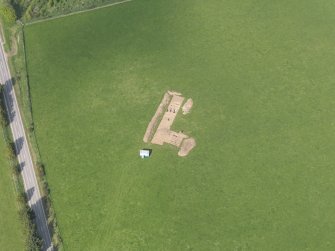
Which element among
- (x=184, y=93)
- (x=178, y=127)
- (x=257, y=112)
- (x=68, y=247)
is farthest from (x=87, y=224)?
(x=257, y=112)

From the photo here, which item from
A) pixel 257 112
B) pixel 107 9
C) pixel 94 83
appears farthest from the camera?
pixel 107 9

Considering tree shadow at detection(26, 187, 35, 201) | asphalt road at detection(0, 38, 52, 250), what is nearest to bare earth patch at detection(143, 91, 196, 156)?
asphalt road at detection(0, 38, 52, 250)

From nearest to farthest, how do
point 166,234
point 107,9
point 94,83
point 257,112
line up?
point 166,234 → point 257,112 → point 94,83 → point 107,9

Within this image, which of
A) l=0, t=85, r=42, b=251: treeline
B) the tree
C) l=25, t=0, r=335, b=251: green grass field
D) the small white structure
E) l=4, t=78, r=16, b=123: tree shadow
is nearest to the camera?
l=0, t=85, r=42, b=251: treeline

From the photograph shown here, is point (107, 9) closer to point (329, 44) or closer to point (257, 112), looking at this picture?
point (257, 112)

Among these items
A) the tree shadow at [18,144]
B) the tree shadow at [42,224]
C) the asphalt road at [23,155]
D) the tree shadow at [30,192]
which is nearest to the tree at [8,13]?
the asphalt road at [23,155]

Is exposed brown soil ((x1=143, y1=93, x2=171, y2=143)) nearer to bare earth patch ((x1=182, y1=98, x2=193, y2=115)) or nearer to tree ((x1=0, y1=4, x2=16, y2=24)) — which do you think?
bare earth patch ((x1=182, y1=98, x2=193, y2=115))
